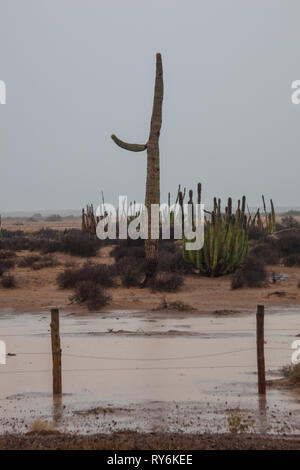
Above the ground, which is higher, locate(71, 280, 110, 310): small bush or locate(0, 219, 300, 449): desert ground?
locate(71, 280, 110, 310): small bush

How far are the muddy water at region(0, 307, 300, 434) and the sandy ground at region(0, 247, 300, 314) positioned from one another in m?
1.70

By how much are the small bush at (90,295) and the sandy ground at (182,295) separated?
213 millimetres

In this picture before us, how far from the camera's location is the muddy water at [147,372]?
936cm

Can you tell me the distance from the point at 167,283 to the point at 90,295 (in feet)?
10.7

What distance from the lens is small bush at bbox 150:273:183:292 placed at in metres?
22.8

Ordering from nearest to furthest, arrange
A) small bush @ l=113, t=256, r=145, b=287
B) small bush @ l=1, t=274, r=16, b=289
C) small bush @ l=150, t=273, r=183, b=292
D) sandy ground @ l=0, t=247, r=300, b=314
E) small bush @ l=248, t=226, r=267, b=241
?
sandy ground @ l=0, t=247, r=300, b=314 < small bush @ l=150, t=273, r=183, b=292 < small bush @ l=113, t=256, r=145, b=287 < small bush @ l=1, t=274, r=16, b=289 < small bush @ l=248, t=226, r=267, b=241

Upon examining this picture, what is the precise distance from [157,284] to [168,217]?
30.5ft

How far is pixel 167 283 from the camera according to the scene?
75.3 ft

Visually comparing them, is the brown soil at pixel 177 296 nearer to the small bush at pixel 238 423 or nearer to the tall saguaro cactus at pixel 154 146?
the tall saguaro cactus at pixel 154 146

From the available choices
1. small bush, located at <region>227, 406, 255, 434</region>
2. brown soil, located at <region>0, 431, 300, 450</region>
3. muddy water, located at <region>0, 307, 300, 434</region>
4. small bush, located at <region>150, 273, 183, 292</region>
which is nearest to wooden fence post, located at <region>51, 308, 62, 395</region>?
muddy water, located at <region>0, 307, 300, 434</region>

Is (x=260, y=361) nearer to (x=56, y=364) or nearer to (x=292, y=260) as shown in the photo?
(x=56, y=364)

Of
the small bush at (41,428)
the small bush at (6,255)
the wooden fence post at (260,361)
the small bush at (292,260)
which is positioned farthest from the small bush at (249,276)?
the small bush at (41,428)

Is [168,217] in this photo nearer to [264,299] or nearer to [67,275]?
[67,275]

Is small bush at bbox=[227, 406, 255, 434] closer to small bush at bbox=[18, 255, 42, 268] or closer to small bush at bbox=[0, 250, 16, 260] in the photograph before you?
small bush at bbox=[18, 255, 42, 268]
